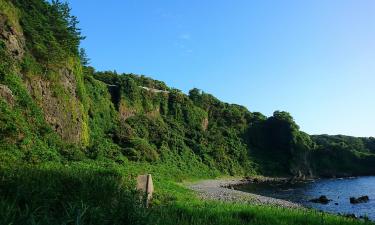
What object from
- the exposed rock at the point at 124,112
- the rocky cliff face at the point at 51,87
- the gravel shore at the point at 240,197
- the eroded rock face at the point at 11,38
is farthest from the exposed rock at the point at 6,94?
the exposed rock at the point at 124,112

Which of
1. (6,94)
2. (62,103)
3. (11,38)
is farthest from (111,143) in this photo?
(6,94)

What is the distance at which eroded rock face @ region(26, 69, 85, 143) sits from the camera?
4328cm

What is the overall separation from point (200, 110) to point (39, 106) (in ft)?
245

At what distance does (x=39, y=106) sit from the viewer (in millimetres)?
42031

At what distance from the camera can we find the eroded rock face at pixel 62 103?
4328 cm

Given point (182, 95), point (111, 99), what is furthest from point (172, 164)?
point (182, 95)

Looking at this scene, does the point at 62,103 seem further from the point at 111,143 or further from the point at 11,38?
the point at 111,143

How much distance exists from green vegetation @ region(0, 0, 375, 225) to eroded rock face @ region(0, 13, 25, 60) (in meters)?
0.13

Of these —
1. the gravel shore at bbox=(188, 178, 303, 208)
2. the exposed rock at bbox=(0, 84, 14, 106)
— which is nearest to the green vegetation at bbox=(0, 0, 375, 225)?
the exposed rock at bbox=(0, 84, 14, 106)

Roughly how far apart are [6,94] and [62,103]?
13.6m

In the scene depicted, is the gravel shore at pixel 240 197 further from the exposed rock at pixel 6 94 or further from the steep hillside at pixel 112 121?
the exposed rock at pixel 6 94

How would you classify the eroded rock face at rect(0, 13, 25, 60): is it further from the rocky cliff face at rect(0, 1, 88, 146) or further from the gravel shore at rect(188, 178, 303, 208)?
the gravel shore at rect(188, 178, 303, 208)

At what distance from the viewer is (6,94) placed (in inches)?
1351

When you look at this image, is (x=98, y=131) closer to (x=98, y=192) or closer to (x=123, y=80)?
(x=123, y=80)
